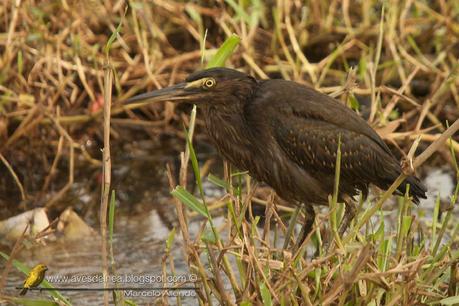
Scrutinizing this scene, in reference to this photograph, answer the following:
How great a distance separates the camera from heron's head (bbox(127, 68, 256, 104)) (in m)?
4.65

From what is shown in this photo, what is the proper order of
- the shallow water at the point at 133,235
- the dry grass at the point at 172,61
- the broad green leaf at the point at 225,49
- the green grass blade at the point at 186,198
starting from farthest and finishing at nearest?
the dry grass at the point at 172,61 < the shallow water at the point at 133,235 < the broad green leaf at the point at 225,49 < the green grass blade at the point at 186,198

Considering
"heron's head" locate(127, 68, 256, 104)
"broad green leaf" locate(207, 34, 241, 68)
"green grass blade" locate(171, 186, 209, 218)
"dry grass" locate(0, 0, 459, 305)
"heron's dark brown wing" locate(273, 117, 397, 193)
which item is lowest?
"dry grass" locate(0, 0, 459, 305)

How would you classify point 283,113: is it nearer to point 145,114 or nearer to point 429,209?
point 429,209

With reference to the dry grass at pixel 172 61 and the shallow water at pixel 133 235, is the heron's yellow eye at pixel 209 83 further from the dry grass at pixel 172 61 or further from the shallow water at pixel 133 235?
the dry grass at pixel 172 61

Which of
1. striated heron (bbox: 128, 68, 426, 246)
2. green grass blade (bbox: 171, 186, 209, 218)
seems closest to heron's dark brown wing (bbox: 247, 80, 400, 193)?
Result: striated heron (bbox: 128, 68, 426, 246)

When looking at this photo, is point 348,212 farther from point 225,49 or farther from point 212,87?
point 225,49

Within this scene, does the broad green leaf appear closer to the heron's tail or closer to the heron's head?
the heron's head

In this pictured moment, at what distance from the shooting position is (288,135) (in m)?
4.86

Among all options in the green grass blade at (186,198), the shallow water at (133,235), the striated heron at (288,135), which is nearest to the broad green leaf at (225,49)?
the striated heron at (288,135)

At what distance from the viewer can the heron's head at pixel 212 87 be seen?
465cm

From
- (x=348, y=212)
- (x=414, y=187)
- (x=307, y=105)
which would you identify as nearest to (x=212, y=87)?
(x=307, y=105)

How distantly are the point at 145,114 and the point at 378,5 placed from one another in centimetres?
196

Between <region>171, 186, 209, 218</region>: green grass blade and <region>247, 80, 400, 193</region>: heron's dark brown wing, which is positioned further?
<region>247, 80, 400, 193</region>: heron's dark brown wing

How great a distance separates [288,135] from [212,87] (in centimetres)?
38
